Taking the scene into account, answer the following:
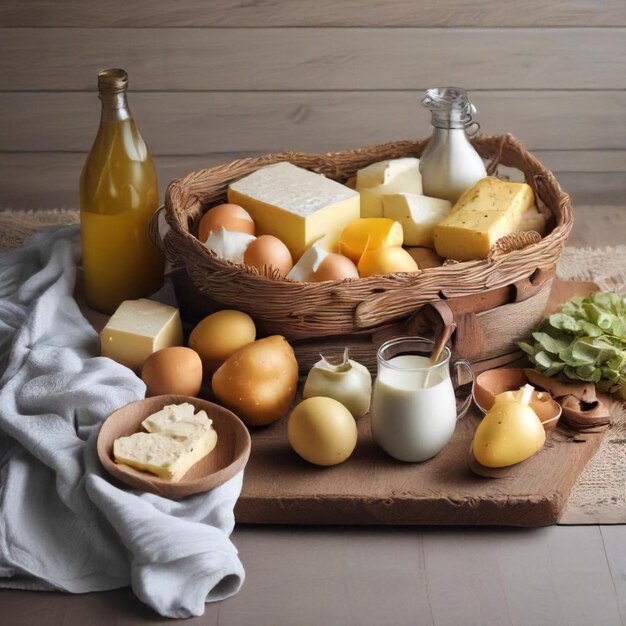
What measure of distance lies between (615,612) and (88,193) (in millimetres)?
937

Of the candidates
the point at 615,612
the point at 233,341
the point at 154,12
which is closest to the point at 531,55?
the point at 154,12

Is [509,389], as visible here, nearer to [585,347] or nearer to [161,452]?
[585,347]

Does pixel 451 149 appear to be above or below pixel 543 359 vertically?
above

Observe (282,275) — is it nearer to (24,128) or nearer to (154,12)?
(154,12)

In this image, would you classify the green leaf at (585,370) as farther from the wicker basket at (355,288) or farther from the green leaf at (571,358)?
the wicker basket at (355,288)

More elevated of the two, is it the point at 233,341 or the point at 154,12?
the point at 154,12

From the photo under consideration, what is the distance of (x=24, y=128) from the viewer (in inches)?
94.7

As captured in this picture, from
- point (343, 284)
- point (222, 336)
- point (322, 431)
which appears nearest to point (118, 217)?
point (222, 336)

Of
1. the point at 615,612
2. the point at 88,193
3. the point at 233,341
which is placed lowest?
the point at 615,612

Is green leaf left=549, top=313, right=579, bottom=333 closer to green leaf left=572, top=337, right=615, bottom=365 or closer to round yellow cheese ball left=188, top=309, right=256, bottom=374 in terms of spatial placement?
green leaf left=572, top=337, right=615, bottom=365

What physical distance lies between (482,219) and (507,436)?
0.38 m

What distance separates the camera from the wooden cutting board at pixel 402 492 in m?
1.21

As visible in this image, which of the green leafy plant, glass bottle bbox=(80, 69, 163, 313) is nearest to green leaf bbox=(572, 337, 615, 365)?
the green leafy plant

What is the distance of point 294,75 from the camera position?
233cm
